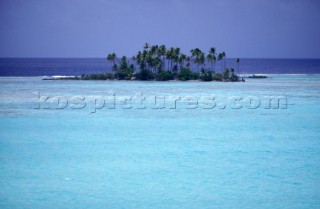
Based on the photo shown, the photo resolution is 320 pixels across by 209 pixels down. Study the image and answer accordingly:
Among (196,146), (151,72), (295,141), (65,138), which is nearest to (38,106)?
(65,138)

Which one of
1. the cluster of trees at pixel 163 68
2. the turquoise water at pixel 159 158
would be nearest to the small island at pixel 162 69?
the cluster of trees at pixel 163 68

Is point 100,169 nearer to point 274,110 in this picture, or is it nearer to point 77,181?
point 77,181

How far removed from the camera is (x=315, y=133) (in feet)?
53.8

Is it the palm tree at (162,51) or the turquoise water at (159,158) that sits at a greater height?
the palm tree at (162,51)

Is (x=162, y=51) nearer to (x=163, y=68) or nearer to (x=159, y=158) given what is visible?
(x=163, y=68)

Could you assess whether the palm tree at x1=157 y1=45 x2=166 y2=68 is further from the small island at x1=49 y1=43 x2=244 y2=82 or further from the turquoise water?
the turquoise water

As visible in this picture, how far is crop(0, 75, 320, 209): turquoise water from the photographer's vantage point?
9.39 m

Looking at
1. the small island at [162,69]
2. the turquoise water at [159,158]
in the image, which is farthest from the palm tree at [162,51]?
the turquoise water at [159,158]

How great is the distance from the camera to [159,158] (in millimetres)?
12781

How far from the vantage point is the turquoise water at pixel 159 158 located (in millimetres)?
9391

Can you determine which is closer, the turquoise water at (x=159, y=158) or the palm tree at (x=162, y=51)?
the turquoise water at (x=159, y=158)

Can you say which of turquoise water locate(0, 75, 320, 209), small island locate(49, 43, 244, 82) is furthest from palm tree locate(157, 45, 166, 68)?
turquoise water locate(0, 75, 320, 209)

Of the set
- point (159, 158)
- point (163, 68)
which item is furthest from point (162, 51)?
point (159, 158)

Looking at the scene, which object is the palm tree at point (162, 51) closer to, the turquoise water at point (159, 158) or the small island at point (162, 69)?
the small island at point (162, 69)
